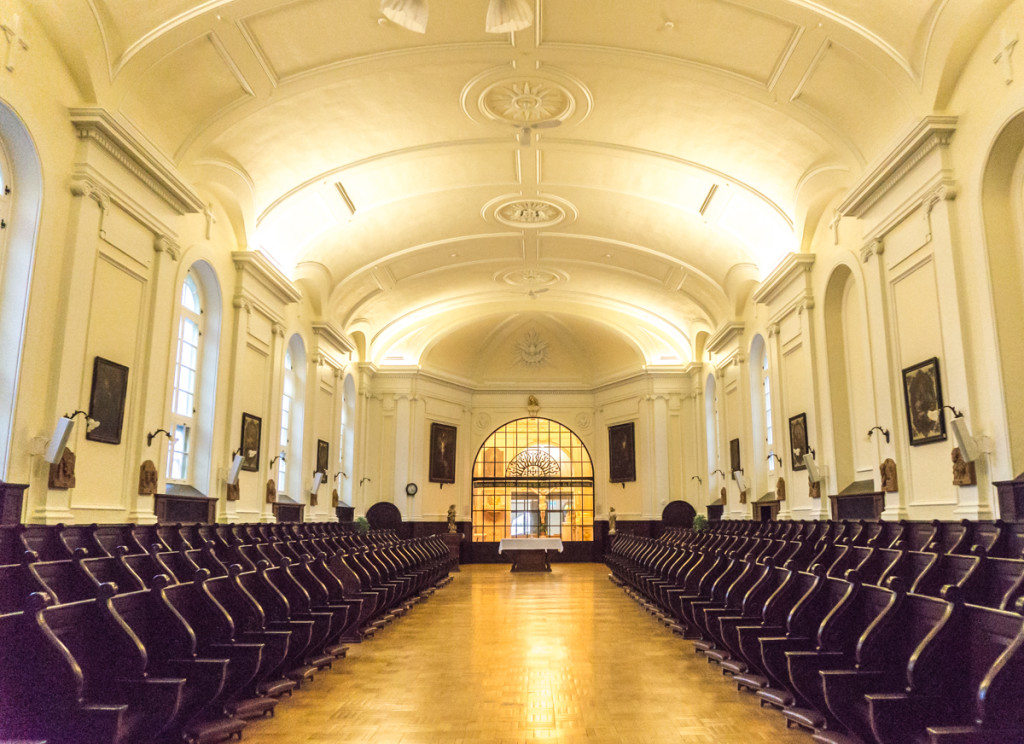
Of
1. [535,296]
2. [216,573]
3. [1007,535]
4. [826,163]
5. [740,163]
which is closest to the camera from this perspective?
[216,573]

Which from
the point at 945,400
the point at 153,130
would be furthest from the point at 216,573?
the point at 945,400

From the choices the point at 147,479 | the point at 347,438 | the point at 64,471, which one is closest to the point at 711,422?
the point at 347,438

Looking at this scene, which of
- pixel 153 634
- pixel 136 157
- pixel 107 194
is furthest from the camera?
pixel 136 157

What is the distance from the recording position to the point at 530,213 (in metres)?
16.1

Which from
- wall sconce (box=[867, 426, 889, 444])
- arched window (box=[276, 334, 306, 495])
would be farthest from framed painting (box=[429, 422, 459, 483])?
wall sconce (box=[867, 426, 889, 444])

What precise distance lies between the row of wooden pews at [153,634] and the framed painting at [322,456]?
33.1 feet

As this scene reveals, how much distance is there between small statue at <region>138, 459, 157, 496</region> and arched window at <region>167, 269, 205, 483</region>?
1397 millimetres

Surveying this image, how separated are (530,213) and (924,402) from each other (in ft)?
29.8

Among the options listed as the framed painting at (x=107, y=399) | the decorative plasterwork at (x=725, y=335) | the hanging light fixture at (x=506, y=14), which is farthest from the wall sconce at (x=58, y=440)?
the decorative plasterwork at (x=725, y=335)

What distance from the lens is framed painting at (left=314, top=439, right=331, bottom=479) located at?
58.3 ft

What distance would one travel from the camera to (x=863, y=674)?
11.6 feet

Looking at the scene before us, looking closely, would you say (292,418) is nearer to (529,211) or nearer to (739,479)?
(529,211)

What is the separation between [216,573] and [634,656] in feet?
12.3

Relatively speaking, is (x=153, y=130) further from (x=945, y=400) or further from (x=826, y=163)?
(x=945, y=400)
